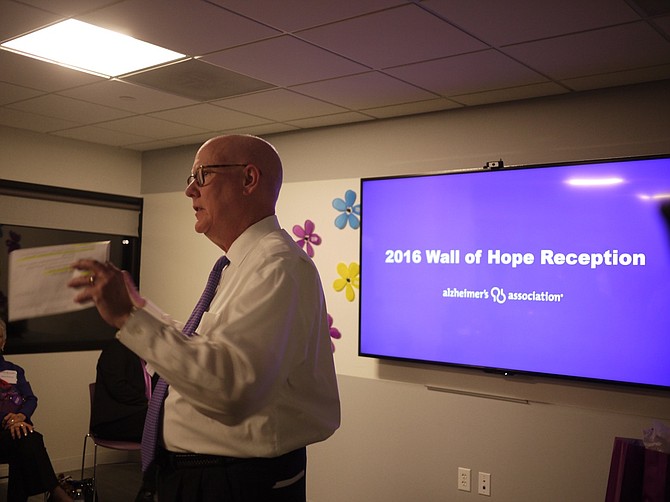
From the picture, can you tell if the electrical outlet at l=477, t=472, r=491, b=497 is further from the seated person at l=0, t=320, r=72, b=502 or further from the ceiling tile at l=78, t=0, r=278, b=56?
the ceiling tile at l=78, t=0, r=278, b=56

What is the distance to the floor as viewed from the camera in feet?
16.2

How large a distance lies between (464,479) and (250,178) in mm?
3036

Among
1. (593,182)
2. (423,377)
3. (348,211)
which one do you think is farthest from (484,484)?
(348,211)

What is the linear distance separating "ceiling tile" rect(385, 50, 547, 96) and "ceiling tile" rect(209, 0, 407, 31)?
28.8 inches

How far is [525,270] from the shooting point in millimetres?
3834

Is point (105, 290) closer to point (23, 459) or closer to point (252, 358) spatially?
point (252, 358)

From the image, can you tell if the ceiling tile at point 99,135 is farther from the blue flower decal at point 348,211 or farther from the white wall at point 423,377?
the blue flower decal at point 348,211

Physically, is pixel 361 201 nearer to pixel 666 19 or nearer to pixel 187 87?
pixel 187 87

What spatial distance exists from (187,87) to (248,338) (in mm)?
2919

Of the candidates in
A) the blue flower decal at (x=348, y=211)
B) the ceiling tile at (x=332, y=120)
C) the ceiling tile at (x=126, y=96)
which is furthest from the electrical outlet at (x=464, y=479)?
the ceiling tile at (x=126, y=96)

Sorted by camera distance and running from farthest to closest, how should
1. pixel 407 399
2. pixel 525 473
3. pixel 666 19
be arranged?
pixel 407 399 < pixel 525 473 < pixel 666 19

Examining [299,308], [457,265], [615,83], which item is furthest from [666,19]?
[299,308]

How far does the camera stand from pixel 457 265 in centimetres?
410

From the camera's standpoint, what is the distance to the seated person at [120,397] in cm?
466
